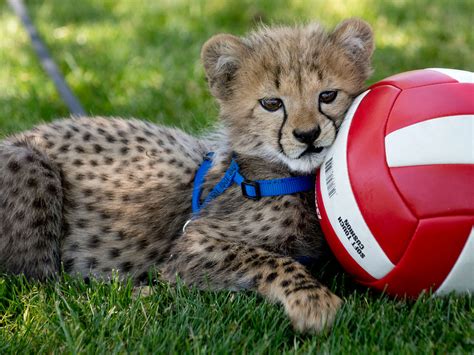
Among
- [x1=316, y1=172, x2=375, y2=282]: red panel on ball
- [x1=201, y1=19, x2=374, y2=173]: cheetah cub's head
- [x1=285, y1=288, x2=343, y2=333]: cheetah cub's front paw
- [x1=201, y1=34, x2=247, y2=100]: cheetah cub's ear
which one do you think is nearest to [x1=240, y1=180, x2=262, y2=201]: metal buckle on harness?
[x1=201, y1=19, x2=374, y2=173]: cheetah cub's head

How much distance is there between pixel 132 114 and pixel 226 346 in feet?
9.02

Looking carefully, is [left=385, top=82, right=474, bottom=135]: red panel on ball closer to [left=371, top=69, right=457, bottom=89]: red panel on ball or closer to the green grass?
[left=371, top=69, right=457, bottom=89]: red panel on ball

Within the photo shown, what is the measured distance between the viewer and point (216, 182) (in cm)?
304

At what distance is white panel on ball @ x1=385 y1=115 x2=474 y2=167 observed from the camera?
7.48 ft

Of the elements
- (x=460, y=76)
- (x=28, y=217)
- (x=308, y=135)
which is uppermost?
(x=460, y=76)

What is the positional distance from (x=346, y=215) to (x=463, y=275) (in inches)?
16.6

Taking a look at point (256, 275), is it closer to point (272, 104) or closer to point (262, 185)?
point (262, 185)

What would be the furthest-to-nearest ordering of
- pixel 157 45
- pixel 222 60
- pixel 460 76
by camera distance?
pixel 157 45 < pixel 222 60 < pixel 460 76

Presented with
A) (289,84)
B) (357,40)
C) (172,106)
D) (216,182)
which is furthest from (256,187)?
(172,106)

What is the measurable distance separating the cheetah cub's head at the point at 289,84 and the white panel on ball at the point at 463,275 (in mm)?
628

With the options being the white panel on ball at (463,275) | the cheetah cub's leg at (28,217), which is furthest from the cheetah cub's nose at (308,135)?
the cheetah cub's leg at (28,217)

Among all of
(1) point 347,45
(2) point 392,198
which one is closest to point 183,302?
(2) point 392,198

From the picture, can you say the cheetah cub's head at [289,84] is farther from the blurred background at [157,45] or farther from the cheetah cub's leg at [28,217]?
the blurred background at [157,45]

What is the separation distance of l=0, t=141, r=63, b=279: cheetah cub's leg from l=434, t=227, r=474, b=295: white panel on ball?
155 centimetres
